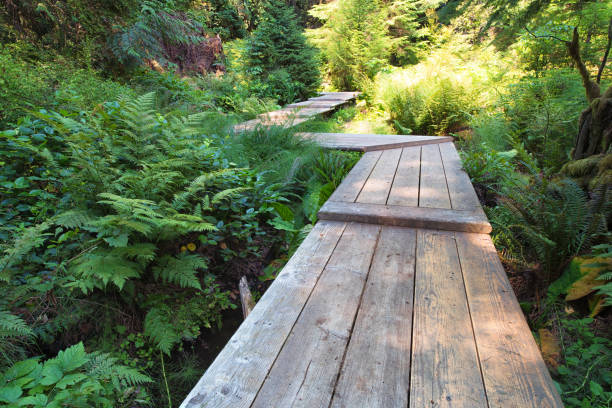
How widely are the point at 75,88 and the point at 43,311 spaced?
8.59 ft

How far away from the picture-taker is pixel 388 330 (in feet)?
4.16

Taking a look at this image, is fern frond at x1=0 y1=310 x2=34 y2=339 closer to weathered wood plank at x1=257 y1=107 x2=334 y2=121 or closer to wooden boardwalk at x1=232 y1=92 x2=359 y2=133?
wooden boardwalk at x1=232 y1=92 x2=359 y2=133

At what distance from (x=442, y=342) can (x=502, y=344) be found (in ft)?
0.74

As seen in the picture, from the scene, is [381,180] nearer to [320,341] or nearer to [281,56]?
[320,341]

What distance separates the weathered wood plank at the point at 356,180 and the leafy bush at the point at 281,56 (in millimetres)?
5127

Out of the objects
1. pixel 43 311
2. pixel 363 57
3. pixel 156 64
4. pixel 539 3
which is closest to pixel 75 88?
pixel 43 311

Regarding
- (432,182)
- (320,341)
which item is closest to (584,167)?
(432,182)

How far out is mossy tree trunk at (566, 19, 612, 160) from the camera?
8.41 ft

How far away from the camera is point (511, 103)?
17.5 feet

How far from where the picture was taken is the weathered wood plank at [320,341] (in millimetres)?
1005

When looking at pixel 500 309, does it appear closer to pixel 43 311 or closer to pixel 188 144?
pixel 43 311

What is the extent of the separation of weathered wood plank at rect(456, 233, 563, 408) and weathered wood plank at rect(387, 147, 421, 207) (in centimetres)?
83

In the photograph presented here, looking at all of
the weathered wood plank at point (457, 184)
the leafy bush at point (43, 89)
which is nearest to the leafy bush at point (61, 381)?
the leafy bush at point (43, 89)

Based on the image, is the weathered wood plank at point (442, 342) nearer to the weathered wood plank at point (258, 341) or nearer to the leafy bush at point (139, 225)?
the weathered wood plank at point (258, 341)
